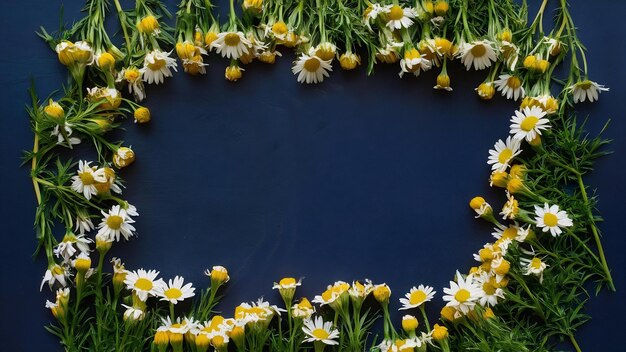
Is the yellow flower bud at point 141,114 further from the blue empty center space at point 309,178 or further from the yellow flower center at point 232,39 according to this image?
the yellow flower center at point 232,39

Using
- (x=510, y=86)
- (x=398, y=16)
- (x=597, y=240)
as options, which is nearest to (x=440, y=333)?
(x=597, y=240)

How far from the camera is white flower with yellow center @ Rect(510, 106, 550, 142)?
1417mm

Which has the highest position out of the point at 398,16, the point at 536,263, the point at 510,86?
the point at 398,16

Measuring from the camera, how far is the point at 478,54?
1.46m

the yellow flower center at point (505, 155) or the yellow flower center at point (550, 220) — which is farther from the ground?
the yellow flower center at point (505, 155)

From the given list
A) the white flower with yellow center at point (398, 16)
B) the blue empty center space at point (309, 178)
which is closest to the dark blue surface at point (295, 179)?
the blue empty center space at point (309, 178)

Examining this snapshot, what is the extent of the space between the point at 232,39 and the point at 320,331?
0.63 m

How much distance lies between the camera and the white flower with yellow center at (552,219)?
1.39m

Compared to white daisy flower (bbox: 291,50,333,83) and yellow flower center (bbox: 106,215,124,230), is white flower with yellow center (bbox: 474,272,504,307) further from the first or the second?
yellow flower center (bbox: 106,215,124,230)

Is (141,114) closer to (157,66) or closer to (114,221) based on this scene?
(157,66)

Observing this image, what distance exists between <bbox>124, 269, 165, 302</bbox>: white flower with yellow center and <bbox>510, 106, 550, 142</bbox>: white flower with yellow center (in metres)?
0.81

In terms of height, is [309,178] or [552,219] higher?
[309,178]

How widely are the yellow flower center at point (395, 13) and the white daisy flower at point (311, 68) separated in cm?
16

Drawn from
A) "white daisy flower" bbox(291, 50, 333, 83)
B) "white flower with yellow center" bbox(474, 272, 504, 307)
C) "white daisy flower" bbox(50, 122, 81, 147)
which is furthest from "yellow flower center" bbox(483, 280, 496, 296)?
"white daisy flower" bbox(50, 122, 81, 147)
